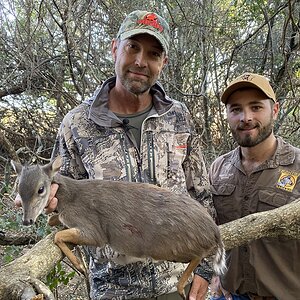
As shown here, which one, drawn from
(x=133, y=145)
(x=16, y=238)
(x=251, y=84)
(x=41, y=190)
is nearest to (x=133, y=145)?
(x=133, y=145)

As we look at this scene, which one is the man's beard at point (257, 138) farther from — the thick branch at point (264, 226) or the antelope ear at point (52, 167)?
the antelope ear at point (52, 167)

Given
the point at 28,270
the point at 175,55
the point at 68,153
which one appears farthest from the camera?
the point at 175,55

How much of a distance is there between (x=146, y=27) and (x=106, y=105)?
718mm

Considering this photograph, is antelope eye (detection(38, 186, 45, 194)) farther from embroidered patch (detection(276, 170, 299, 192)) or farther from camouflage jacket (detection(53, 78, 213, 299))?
embroidered patch (detection(276, 170, 299, 192))

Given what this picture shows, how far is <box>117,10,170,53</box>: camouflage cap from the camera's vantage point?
365cm

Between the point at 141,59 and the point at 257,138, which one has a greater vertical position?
the point at 141,59

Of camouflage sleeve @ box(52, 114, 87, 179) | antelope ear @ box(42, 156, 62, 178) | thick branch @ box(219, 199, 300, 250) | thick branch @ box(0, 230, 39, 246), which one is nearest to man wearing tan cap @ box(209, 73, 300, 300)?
thick branch @ box(219, 199, 300, 250)

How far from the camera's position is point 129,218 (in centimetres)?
319

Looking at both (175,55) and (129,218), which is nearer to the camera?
(129,218)

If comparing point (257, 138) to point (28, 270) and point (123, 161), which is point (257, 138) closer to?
point (123, 161)

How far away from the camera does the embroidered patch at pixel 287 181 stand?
151 inches

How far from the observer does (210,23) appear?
Result: 8188 mm

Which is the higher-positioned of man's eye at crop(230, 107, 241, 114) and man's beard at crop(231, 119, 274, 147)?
man's eye at crop(230, 107, 241, 114)

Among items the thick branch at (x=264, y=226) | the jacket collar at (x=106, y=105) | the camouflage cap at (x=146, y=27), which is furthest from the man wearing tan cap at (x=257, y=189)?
the camouflage cap at (x=146, y=27)
